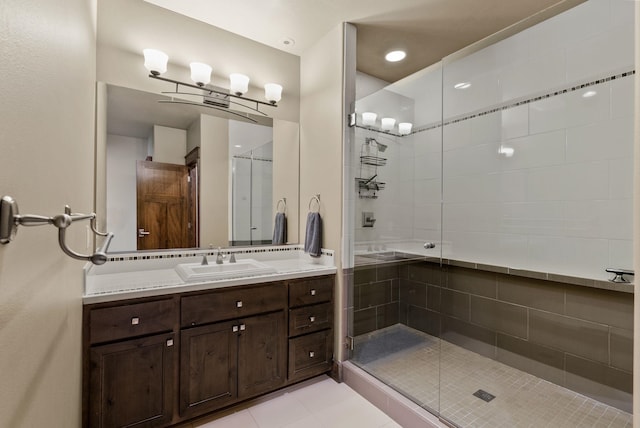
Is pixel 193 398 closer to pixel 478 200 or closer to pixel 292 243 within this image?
pixel 292 243

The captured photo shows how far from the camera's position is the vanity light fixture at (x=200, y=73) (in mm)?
2150

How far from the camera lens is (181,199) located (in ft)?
7.38

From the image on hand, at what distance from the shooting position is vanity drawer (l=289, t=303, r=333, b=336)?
2107 mm

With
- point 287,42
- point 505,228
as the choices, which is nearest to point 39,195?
point 287,42

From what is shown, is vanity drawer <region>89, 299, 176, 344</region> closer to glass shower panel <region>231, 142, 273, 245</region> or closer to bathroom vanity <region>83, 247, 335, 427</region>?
bathroom vanity <region>83, 247, 335, 427</region>

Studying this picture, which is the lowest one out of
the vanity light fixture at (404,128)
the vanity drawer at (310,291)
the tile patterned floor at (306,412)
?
the tile patterned floor at (306,412)

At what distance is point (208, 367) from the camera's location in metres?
1.77

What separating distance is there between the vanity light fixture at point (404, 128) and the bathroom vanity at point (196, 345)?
155 centimetres

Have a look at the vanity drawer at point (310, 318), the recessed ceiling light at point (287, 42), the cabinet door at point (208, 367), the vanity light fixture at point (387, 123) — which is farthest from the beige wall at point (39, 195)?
the vanity light fixture at point (387, 123)

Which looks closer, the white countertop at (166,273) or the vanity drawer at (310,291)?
the white countertop at (166,273)

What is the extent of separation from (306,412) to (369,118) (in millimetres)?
2278

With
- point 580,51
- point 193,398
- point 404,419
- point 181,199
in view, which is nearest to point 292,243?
point 181,199

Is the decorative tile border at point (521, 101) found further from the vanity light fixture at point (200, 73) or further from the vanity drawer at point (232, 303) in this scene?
the vanity drawer at point (232, 303)

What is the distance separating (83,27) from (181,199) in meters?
1.15
